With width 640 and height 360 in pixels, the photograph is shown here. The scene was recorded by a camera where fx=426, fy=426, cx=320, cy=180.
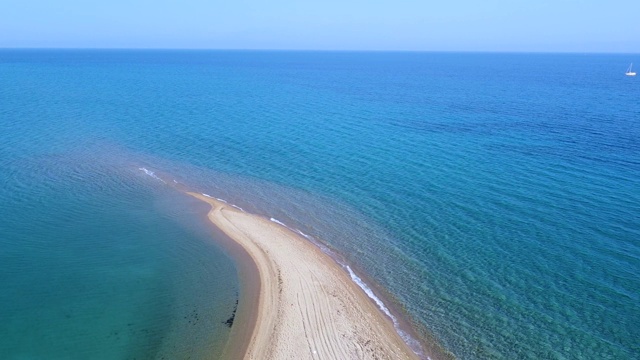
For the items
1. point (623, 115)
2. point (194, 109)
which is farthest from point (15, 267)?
point (623, 115)

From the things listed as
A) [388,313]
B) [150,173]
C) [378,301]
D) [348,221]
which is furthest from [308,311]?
[150,173]

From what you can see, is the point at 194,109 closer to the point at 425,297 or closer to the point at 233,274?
the point at 233,274

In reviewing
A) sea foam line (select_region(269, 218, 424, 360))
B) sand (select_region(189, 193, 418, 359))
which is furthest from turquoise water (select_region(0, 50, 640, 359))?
sand (select_region(189, 193, 418, 359))

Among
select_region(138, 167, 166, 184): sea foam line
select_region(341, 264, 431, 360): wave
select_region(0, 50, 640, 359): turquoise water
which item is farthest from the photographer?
select_region(138, 167, 166, 184): sea foam line

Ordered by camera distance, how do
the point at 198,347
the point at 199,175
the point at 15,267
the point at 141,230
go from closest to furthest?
1. the point at 198,347
2. the point at 15,267
3. the point at 141,230
4. the point at 199,175

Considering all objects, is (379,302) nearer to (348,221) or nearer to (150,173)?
(348,221)

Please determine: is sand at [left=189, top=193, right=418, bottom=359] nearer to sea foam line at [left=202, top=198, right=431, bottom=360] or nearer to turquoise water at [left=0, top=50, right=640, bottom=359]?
sea foam line at [left=202, top=198, right=431, bottom=360]
